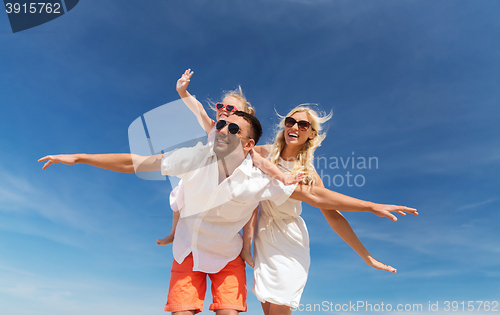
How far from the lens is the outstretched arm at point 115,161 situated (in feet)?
12.9

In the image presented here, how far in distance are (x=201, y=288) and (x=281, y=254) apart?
1.36 metres

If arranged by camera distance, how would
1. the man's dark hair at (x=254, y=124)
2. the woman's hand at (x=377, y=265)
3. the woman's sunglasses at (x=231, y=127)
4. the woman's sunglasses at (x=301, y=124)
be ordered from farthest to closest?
the woman's sunglasses at (x=301, y=124) < the woman's hand at (x=377, y=265) < the man's dark hair at (x=254, y=124) < the woman's sunglasses at (x=231, y=127)

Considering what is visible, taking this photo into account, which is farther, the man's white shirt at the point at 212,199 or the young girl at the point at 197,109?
the young girl at the point at 197,109

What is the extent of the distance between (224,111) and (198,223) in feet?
8.35

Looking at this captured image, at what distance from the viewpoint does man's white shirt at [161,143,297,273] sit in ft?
14.0

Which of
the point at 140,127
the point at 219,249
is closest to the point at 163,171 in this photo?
the point at 140,127

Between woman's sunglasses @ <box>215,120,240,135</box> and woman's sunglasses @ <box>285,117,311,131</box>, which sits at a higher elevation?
woman's sunglasses @ <box>285,117,311,131</box>

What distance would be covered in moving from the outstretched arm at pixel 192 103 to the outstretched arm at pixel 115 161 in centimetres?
261

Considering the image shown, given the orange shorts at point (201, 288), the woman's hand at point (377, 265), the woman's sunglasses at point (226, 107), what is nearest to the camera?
the orange shorts at point (201, 288)

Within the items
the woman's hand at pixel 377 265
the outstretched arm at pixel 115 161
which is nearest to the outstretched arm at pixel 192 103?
the outstretched arm at pixel 115 161

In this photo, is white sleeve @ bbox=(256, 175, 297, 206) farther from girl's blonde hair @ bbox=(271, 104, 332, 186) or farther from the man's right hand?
the man's right hand

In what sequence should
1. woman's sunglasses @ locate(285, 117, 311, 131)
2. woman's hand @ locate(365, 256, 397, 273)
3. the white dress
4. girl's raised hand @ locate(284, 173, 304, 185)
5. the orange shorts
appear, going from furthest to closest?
1. woman's sunglasses @ locate(285, 117, 311, 131)
2. woman's hand @ locate(365, 256, 397, 273)
3. the white dress
4. the orange shorts
5. girl's raised hand @ locate(284, 173, 304, 185)

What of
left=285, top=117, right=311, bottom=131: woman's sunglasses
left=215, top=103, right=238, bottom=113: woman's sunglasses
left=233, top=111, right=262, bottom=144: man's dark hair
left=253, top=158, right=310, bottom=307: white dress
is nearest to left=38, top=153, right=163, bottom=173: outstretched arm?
left=233, top=111, right=262, bottom=144: man's dark hair

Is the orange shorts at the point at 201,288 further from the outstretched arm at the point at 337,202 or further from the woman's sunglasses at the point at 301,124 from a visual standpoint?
the woman's sunglasses at the point at 301,124
